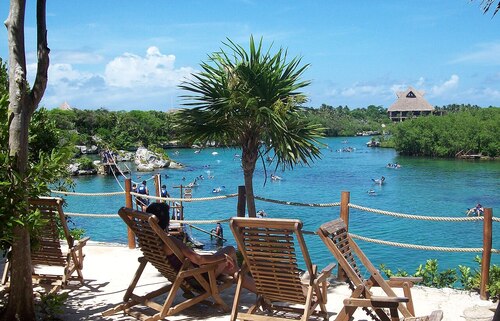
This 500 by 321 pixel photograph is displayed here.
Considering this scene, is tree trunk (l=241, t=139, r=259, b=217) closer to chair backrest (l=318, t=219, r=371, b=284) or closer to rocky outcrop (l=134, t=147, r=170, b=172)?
chair backrest (l=318, t=219, r=371, b=284)

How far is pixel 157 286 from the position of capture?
20.1 feet

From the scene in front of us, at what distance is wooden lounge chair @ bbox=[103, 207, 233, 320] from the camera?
4840 mm

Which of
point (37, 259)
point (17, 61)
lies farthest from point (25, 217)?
point (37, 259)

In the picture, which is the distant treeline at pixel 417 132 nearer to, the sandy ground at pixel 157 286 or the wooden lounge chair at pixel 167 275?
the sandy ground at pixel 157 286

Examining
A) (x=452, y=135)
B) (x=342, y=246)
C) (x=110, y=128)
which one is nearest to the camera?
(x=342, y=246)

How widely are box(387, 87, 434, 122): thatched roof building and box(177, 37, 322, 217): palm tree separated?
12460cm

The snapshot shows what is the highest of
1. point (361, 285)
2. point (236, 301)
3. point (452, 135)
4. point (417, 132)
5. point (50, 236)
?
point (417, 132)

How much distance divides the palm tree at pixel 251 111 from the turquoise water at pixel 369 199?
1278 mm

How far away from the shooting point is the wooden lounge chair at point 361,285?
400cm

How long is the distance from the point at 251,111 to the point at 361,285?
345 centimetres

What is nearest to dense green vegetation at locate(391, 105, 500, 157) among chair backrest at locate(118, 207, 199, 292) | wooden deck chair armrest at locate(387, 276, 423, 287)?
wooden deck chair armrest at locate(387, 276, 423, 287)

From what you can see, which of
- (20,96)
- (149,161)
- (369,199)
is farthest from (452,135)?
(20,96)

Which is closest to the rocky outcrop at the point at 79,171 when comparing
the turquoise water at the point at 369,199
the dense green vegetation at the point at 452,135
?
the turquoise water at the point at 369,199

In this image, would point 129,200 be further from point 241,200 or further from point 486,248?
point 486,248
